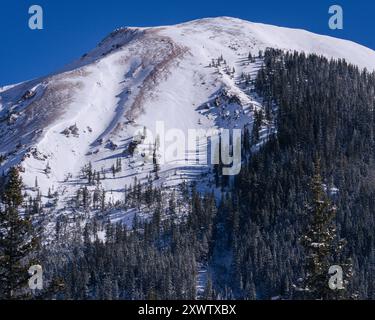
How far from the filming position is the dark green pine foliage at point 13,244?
3409cm

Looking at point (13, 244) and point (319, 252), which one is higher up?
point (13, 244)

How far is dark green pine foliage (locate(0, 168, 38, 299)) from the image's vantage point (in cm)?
3409

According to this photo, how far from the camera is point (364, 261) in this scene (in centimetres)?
19862

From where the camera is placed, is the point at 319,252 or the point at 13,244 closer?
the point at 13,244

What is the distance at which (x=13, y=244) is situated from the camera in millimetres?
34875

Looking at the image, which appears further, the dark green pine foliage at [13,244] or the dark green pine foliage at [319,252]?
the dark green pine foliage at [319,252]

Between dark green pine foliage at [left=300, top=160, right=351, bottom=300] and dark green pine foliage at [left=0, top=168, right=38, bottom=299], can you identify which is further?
dark green pine foliage at [left=300, top=160, right=351, bottom=300]
